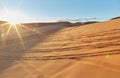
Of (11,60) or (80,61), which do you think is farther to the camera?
(11,60)

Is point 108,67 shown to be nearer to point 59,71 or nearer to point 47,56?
point 59,71

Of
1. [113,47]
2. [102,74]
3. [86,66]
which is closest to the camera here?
[102,74]

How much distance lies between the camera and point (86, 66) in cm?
389

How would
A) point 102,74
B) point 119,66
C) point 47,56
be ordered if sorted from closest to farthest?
point 102,74 → point 119,66 → point 47,56

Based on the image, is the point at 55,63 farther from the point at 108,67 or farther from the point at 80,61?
the point at 108,67

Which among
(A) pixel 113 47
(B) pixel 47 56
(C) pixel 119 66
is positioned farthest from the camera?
(B) pixel 47 56

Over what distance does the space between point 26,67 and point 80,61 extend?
95 cm

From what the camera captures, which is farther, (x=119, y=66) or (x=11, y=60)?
(x=11, y=60)

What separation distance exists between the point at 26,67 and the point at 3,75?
0.43 meters

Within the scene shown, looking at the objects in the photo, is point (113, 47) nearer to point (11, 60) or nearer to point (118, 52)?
point (118, 52)

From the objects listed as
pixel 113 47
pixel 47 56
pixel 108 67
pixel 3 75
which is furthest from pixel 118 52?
pixel 3 75

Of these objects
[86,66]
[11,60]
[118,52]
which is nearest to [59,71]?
[86,66]

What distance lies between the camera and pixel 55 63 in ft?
14.5

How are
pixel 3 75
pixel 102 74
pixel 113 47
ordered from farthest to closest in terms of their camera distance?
1. pixel 113 47
2. pixel 3 75
3. pixel 102 74
